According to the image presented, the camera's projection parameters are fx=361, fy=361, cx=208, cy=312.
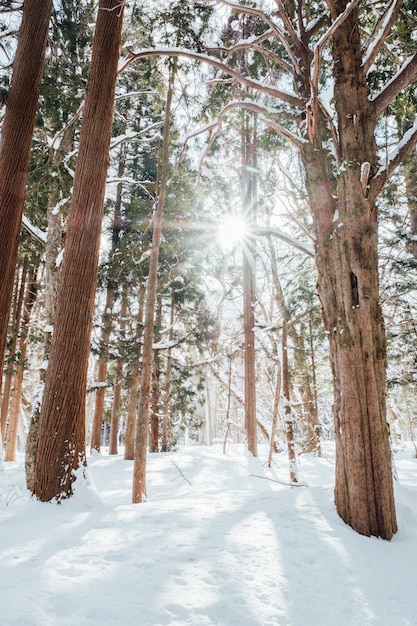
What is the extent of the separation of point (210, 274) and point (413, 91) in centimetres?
762

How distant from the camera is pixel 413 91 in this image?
513cm

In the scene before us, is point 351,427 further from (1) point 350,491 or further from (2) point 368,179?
(2) point 368,179

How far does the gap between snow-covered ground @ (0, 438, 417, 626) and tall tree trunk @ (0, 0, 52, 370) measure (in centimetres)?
274

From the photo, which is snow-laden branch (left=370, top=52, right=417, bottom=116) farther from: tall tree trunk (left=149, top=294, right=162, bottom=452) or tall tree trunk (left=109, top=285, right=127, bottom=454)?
tall tree trunk (left=109, top=285, right=127, bottom=454)

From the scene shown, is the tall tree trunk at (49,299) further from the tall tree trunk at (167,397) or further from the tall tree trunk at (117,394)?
the tall tree trunk at (167,397)

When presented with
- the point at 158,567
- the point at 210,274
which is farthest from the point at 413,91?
the point at 210,274

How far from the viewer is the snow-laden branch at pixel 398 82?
3.68 meters

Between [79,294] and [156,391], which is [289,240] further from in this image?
[156,391]

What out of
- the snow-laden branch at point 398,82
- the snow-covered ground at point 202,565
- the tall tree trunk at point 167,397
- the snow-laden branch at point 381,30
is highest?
the snow-laden branch at point 381,30

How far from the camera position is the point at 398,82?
379 centimetres

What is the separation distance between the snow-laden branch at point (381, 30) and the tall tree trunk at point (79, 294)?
3.10m

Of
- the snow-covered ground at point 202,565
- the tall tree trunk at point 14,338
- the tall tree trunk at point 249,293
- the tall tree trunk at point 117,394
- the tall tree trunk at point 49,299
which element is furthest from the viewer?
the tall tree trunk at point 117,394

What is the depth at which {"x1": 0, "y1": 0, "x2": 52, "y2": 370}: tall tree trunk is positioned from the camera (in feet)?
15.4

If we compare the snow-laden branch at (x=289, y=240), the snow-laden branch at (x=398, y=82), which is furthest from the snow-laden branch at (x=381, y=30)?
the snow-laden branch at (x=289, y=240)
